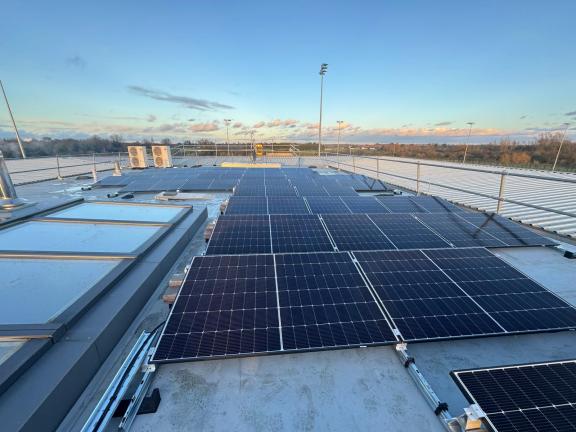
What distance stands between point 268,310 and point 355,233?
156 inches

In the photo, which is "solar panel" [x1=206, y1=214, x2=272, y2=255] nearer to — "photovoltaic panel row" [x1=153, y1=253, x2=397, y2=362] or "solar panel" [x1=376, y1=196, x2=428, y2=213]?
"photovoltaic panel row" [x1=153, y1=253, x2=397, y2=362]

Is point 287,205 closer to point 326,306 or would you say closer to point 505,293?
point 326,306

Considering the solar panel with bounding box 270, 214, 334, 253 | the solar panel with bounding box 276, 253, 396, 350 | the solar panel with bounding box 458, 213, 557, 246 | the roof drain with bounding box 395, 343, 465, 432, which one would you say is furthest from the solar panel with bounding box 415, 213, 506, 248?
the roof drain with bounding box 395, 343, 465, 432

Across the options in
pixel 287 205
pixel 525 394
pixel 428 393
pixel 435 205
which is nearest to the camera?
pixel 525 394

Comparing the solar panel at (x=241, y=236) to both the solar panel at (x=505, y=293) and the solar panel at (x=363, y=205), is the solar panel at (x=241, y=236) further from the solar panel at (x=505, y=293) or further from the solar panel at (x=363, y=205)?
the solar panel at (x=363, y=205)

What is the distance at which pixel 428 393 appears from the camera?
2.79 m

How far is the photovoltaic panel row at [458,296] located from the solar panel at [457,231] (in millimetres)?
1399

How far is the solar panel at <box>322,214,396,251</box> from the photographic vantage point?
6285 millimetres

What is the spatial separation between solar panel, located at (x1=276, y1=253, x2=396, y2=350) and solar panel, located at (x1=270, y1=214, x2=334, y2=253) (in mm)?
1295

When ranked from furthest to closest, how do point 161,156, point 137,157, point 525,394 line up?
point 161,156
point 137,157
point 525,394

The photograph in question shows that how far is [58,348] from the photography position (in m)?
3.03

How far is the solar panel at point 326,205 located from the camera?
9.74 m

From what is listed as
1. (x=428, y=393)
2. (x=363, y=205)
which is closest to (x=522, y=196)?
(x=363, y=205)

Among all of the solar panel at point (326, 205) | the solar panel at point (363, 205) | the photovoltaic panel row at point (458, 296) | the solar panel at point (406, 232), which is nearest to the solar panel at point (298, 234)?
the photovoltaic panel row at point (458, 296)
